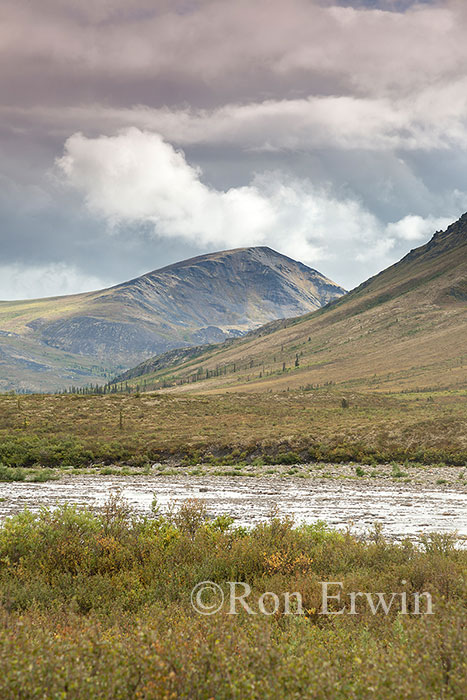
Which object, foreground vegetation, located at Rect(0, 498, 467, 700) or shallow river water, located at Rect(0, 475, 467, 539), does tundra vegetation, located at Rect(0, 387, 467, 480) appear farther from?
foreground vegetation, located at Rect(0, 498, 467, 700)

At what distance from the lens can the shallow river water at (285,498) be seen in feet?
53.0

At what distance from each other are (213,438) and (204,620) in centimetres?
3587

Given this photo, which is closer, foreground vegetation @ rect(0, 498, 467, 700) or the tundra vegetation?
foreground vegetation @ rect(0, 498, 467, 700)

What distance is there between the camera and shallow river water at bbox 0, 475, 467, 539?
53.0ft

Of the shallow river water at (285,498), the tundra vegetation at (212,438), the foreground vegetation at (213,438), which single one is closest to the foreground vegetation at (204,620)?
the shallow river water at (285,498)

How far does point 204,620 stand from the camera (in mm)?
5469

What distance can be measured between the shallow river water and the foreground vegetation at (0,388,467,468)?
7.28 m

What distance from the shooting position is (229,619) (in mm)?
5625

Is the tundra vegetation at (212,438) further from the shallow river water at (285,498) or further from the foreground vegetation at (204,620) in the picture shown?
→ the foreground vegetation at (204,620)

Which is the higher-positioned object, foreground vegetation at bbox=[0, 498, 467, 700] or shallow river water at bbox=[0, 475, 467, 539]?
foreground vegetation at bbox=[0, 498, 467, 700]

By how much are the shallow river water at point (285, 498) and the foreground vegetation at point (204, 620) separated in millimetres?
5966

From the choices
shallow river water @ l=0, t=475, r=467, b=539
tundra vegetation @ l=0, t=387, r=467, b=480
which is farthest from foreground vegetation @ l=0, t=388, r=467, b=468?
shallow river water @ l=0, t=475, r=467, b=539

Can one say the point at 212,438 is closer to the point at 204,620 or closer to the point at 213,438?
the point at 213,438

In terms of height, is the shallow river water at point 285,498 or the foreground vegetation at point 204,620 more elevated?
the foreground vegetation at point 204,620
